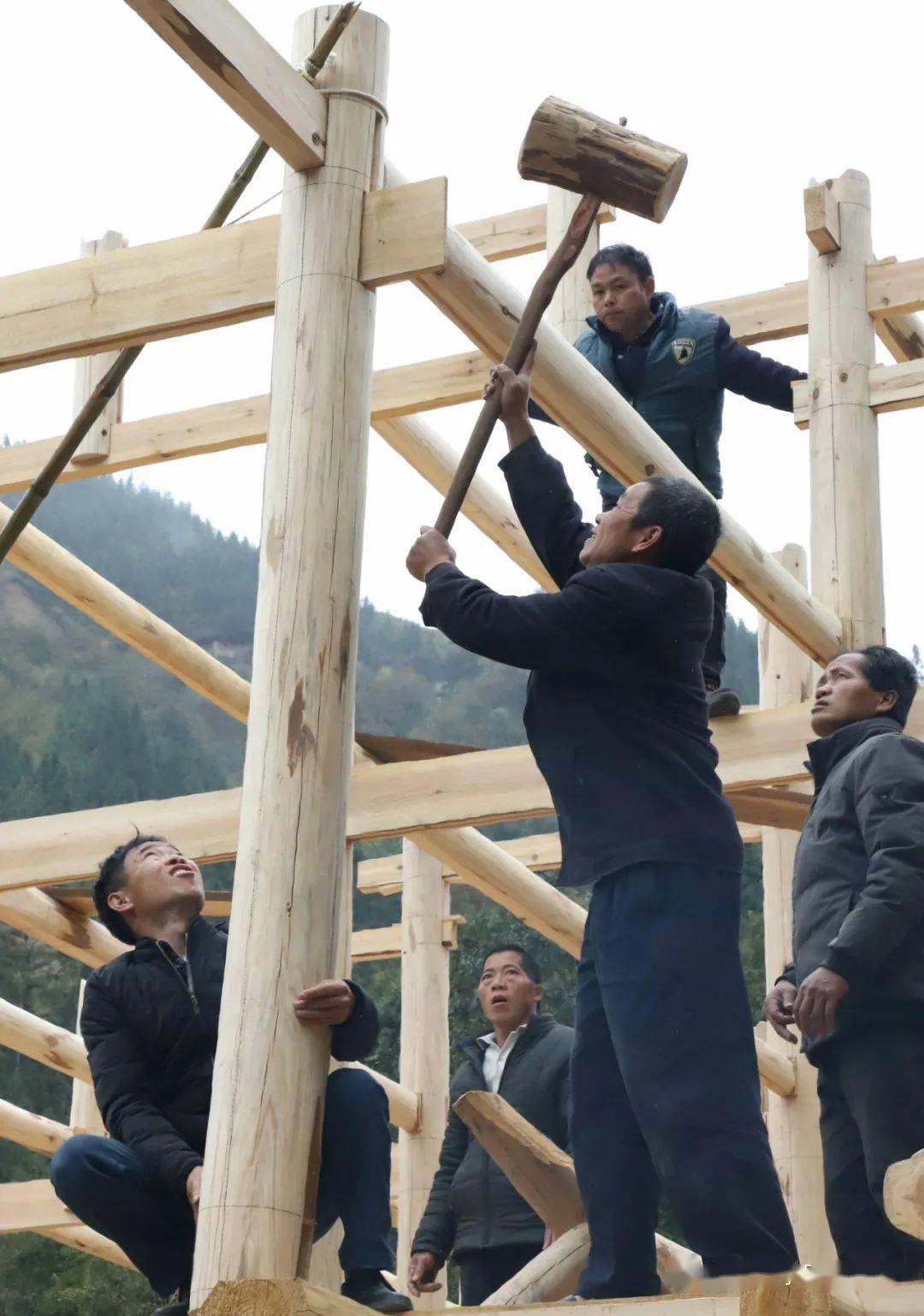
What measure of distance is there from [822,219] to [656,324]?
49.2 inches

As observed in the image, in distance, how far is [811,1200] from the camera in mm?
8398

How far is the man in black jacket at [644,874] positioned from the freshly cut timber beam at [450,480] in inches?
148

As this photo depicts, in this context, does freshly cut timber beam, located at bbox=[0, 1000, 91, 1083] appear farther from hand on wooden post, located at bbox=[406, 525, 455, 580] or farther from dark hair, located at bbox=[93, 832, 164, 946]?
hand on wooden post, located at bbox=[406, 525, 455, 580]

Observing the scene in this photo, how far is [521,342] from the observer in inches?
172

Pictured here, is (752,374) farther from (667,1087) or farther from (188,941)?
(667,1087)

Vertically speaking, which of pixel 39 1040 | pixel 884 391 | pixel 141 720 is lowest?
pixel 39 1040

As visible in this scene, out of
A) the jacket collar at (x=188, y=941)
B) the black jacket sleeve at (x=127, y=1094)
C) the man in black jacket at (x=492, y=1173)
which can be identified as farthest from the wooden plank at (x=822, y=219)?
the black jacket sleeve at (x=127, y=1094)

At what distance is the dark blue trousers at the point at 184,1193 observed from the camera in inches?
155

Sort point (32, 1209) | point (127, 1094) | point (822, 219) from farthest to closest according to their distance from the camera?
point (32, 1209) < point (822, 219) < point (127, 1094)

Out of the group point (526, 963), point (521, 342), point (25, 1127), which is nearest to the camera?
point (521, 342)

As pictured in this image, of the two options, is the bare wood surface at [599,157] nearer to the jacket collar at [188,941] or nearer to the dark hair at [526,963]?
the jacket collar at [188,941]

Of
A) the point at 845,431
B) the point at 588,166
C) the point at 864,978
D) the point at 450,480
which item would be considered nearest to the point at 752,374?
the point at 845,431

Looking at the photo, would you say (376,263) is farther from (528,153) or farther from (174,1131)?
(174,1131)

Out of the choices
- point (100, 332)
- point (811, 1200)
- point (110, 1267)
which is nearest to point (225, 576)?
point (110, 1267)
